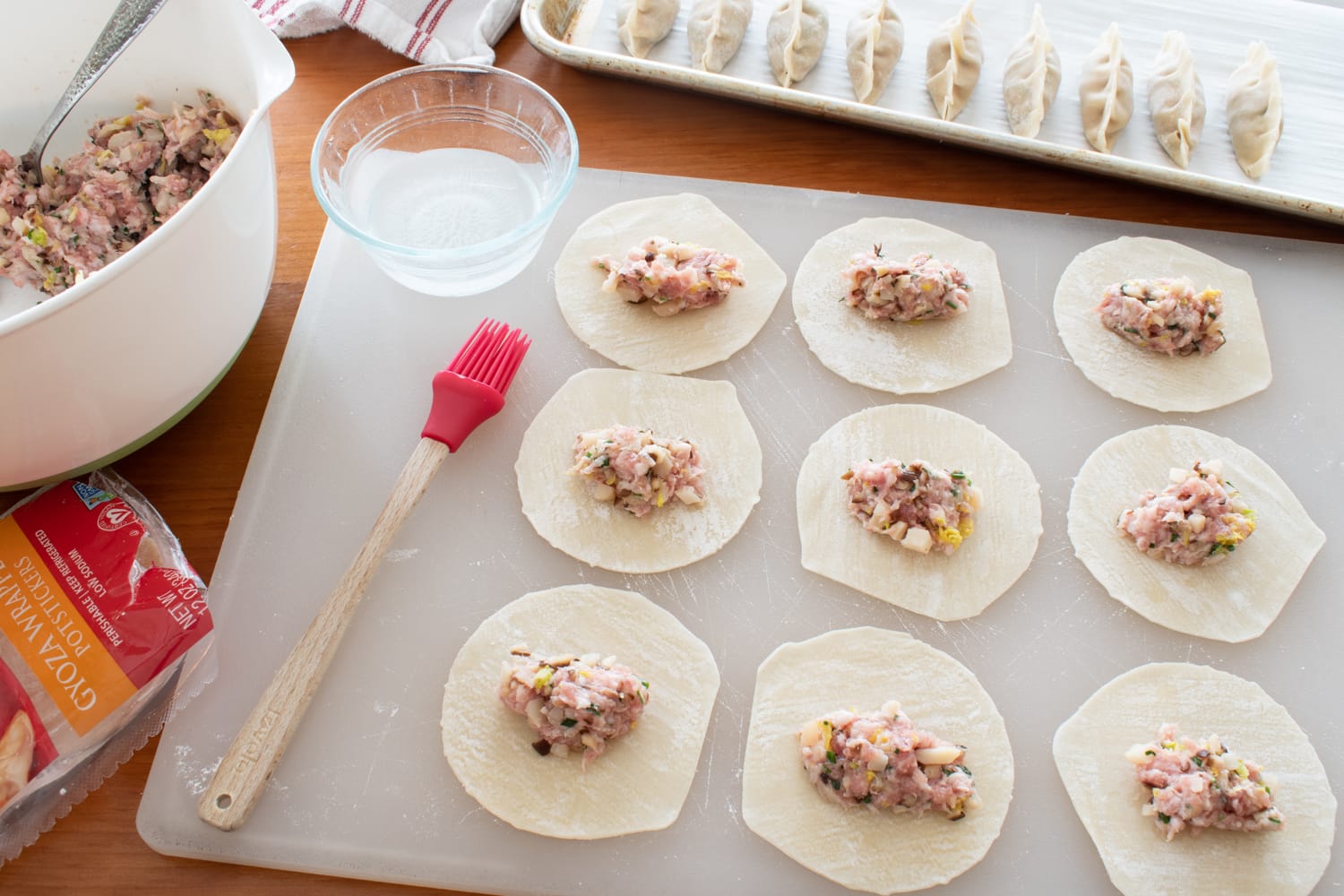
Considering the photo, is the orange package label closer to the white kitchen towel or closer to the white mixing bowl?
the white mixing bowl

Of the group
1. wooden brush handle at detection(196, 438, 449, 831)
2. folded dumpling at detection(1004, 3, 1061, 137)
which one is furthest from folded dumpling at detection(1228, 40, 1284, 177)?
wooden brush handle at detection(196, 438, 449, 831)

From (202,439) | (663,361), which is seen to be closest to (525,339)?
(663,361)

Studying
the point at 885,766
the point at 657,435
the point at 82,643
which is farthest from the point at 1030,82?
the point at 82,643

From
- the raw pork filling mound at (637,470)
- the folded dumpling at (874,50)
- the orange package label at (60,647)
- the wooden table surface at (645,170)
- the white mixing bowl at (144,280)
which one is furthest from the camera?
the folded dumpling at (874,50)

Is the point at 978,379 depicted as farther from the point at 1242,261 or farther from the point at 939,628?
the point at 1242,261

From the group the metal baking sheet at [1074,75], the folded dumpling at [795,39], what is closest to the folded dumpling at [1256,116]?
the metal baking sheet at [1074,75]

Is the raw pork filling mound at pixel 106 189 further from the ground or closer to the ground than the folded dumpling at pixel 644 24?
closer to the ground

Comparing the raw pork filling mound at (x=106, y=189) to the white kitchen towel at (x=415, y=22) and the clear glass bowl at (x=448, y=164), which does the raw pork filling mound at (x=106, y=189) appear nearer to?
the clear glass bowl at (x=448, y=164)
